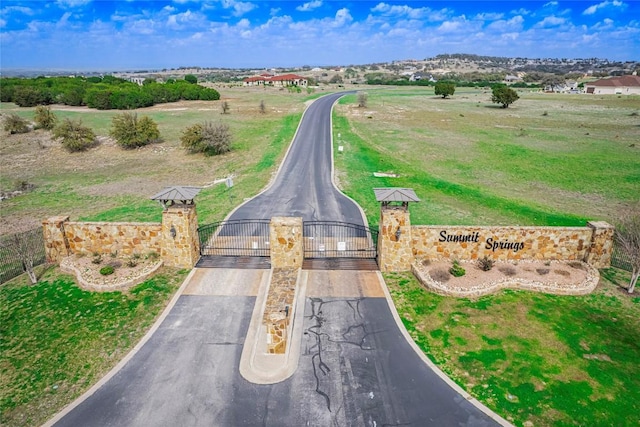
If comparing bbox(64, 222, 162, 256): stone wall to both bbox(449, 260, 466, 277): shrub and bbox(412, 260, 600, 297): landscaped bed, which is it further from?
bbox(449, 260, 466, 277): shrub

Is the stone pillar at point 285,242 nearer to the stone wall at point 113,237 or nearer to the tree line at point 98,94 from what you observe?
the stone wall at point 113,237

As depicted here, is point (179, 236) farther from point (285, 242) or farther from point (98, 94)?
point (98, 94)

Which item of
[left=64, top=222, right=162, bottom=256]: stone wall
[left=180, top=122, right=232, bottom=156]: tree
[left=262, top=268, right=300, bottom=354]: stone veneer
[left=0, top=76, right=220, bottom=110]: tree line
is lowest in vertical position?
[left=262, top=268, right=300, bottom=354]: stone veneer

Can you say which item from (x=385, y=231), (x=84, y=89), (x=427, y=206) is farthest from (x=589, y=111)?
(x=84, y=89)

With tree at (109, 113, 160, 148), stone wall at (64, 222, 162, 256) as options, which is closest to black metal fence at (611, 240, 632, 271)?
stone wall at (64, 222, 162, 256)

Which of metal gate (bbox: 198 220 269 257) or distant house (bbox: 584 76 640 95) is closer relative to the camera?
metal gate (bbox: 198 220 269 257)

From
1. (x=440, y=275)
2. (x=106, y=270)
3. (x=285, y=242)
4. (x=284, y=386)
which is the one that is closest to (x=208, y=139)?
(x=106, y=270)

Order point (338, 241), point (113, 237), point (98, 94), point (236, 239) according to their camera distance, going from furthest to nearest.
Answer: point (98, 94) → point (236, 239) → point (338, 241) → point (113, 237)
